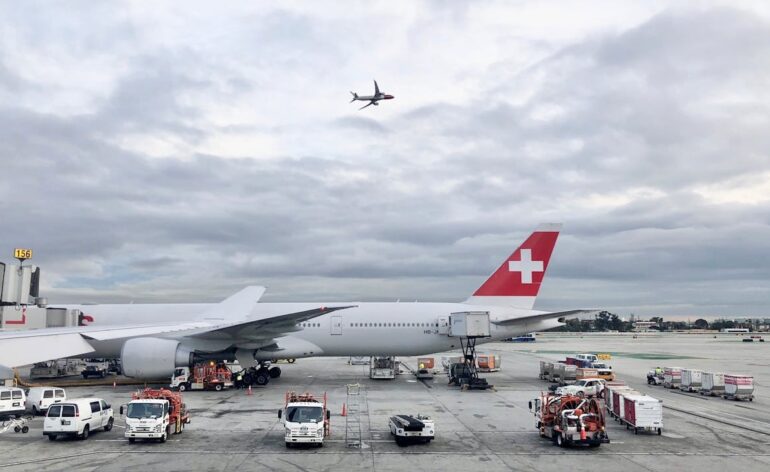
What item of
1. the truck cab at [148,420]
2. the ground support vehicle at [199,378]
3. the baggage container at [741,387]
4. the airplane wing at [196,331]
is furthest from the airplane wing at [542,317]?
the truck cab at [148,420]

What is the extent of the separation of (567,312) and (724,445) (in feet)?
52.1

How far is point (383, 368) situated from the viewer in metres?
41.0

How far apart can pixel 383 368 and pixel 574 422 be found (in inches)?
906

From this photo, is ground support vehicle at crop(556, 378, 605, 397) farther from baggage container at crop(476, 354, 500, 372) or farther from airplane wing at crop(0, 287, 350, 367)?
baggage container at crop(476, 354, 500, 372)

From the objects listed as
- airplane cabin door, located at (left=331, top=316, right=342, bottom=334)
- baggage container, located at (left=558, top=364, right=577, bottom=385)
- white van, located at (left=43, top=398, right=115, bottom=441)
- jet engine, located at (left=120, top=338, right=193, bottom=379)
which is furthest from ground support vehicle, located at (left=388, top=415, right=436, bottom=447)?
baggage container, located at (left=558, top=364, right=577, bottom=385)

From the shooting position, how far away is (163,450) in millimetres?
18328

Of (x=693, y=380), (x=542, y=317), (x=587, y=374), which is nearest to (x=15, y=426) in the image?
(x=542, y=317)

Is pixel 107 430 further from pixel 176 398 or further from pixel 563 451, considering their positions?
pixel 563 451

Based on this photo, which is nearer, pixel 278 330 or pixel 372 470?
pixel 372 470

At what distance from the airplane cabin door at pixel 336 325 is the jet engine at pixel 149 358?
1036cm

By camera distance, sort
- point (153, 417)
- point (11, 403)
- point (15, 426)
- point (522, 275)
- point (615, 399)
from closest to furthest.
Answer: point (153, 417) < point (15, 426) < point (11, 403) < point (615, 399) < point (522, 275)

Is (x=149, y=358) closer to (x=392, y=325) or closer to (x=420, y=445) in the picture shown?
(x=392, y=325)

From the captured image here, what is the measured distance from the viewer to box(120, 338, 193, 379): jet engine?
31844mm

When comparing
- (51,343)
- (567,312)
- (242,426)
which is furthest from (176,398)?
(567,312)
